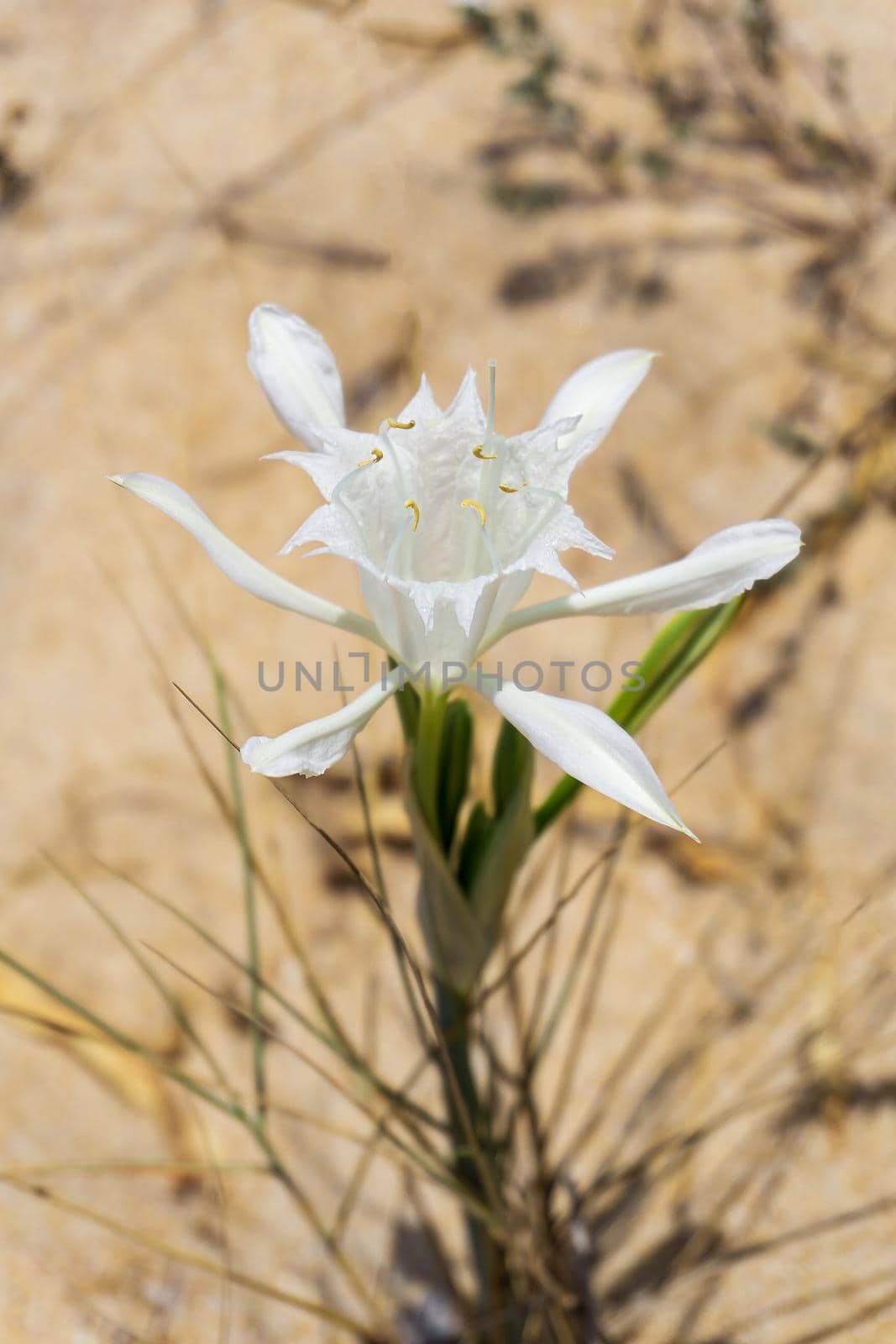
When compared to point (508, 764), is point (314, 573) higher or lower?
higher

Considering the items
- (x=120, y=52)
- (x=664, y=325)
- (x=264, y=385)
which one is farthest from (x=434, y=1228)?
(x=120, y=52)

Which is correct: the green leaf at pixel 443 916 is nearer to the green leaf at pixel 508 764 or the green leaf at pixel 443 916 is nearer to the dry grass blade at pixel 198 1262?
the green leaf at pixel 508 764

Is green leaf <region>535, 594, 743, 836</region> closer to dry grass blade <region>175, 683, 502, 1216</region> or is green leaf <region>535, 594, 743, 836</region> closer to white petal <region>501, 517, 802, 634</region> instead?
white petal <region>501, 517, 802, 634</region>

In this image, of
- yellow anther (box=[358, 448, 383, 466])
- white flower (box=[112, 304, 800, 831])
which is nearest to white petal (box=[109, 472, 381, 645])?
white flower (box=[112, 304, 800, 831])

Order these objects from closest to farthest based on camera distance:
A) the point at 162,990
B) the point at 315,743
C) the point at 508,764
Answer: the point at 315,743
the point at 508,764
the point at 162,990

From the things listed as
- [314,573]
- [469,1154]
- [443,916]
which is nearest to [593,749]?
[443,916]

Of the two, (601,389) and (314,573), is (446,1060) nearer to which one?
(601,389)

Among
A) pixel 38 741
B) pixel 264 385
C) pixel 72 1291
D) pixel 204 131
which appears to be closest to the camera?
pixel 264 385

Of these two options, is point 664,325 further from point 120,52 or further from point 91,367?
point 120,52
